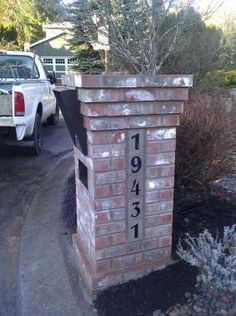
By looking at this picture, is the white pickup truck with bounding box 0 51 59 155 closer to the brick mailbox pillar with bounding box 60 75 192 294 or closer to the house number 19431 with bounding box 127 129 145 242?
the brick mailbox pillar with bounding box 60 75 192 294

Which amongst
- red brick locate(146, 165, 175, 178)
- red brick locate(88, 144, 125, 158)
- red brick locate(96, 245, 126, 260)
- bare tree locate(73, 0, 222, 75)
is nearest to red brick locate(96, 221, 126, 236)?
red brick locate(96, 245, 126, 260)

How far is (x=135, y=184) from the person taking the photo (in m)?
2.65

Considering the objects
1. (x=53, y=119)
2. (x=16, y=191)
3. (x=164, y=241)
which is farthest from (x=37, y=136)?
(x=164, y=241)

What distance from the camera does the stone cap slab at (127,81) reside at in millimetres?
2305

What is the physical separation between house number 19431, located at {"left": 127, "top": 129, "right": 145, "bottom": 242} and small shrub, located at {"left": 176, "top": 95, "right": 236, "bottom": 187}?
120 centimetres

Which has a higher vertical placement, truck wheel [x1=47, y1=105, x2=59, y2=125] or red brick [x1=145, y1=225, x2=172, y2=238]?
red brick [x1=145, y1=225, x2=172, y2=238]

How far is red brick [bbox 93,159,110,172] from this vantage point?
249 centimetres

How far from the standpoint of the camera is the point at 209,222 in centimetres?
343

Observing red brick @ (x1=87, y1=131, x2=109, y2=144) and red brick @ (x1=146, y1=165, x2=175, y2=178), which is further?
red brick @ (x1=146, y1=165, x2=175, y2=178)

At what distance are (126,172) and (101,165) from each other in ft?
0.64

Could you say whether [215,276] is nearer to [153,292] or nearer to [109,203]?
[153,292]

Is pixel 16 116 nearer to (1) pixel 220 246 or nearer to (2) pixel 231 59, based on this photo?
(1) pixel 220 246

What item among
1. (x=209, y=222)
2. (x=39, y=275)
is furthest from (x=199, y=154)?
(x=39, y=275)

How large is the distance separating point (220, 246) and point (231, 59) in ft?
35.8
